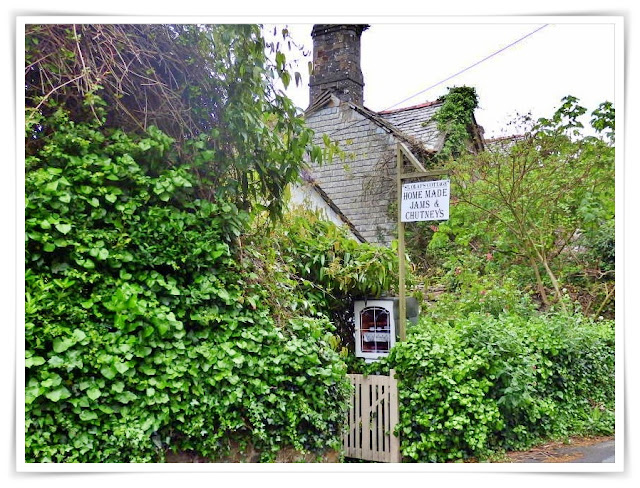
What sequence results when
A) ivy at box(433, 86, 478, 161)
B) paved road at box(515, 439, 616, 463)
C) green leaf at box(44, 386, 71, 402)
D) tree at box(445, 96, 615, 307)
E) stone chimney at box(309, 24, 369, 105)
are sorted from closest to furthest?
1. green leaf at box(44, 386, 71, 402)
2. paved road at box(515, 439, 616, 463)
3. tree at box(445, 96, 615, 307)
4. ivy at box(433, 86, 478, 161)
5. stone chimney at box(309, 24, 369, 105)

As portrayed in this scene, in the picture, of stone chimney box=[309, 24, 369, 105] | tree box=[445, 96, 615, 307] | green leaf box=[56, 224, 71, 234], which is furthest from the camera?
stone chimney box=[309, 24, 369, 105]

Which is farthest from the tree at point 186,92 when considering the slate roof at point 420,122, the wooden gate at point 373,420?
the slate roof at point 420,122

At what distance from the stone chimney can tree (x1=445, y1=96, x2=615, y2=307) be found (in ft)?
10.8

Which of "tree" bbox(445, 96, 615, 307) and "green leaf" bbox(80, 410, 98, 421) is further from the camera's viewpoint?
"tree" bbox(445, 96, 615, 307)

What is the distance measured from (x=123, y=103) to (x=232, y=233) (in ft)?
3.69

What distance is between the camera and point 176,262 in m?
3.94

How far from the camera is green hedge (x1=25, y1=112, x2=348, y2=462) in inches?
133

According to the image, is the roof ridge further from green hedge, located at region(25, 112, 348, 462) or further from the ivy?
green hedge, located at region(25, 112, 348, 462)

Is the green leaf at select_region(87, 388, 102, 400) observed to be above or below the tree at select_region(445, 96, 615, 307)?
below

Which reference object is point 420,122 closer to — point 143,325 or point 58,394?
point 143,325

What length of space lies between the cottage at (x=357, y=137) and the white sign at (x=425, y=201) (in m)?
5.00

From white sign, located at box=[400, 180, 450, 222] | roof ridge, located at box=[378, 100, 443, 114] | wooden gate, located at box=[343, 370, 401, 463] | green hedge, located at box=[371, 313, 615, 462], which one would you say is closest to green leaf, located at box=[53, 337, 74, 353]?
wooden gate, located at box=[343, 370, 401, 463]
